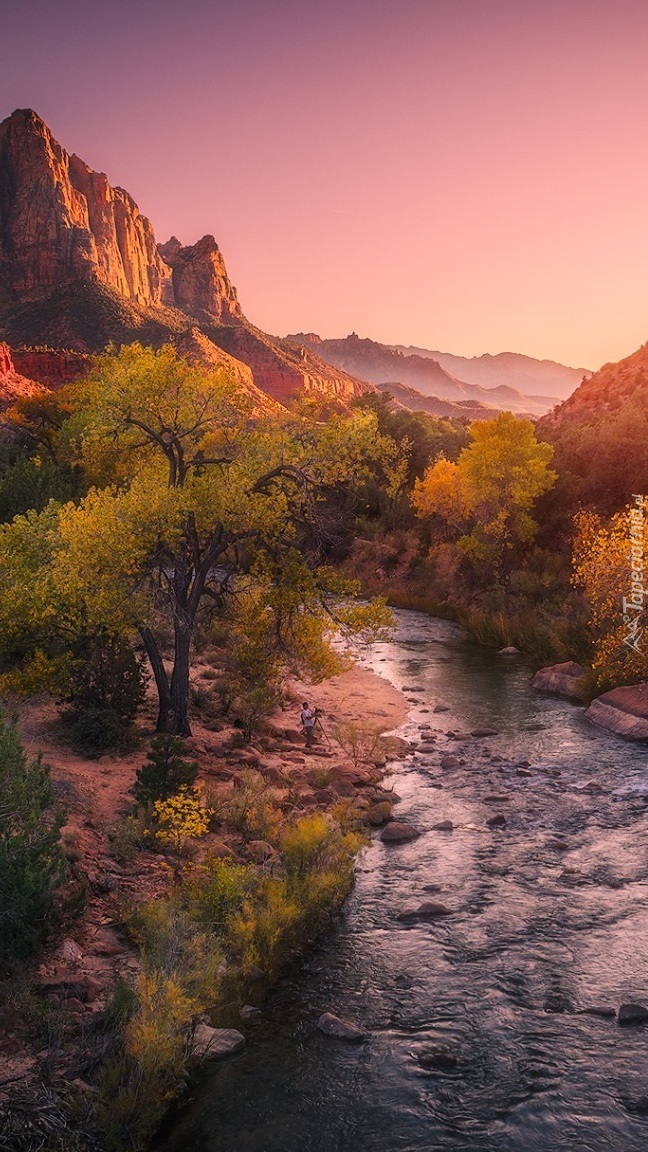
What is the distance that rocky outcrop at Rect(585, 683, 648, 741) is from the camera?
20.8 meters

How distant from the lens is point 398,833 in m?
14.9

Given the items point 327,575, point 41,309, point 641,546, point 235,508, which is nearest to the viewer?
point 235,508

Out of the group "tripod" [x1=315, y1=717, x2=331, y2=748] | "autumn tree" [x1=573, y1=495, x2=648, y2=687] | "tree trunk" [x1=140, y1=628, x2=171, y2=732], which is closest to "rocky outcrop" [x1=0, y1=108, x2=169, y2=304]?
"tripod" [x1=315, y1=717, x2=331, y2=748]

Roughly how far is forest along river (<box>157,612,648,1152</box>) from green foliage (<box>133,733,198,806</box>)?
3.89 metres

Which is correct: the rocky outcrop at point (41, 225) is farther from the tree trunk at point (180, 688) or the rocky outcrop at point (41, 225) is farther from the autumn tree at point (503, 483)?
the tree trunk at point (180, 688)

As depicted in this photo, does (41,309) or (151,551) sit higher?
(41,309)

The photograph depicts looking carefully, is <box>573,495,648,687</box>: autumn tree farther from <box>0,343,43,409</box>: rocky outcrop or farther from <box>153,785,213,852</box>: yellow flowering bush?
<box>0,343,43,409</box>: rocky outcrop

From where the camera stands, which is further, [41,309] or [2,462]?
[41,309]

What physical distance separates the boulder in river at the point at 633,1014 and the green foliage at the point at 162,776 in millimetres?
8015

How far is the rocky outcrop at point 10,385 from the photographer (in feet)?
288

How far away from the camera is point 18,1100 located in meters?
6.80

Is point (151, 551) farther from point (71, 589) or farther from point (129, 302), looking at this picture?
point (129, 302)

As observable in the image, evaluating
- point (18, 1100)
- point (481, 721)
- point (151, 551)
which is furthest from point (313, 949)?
point (481, 721)

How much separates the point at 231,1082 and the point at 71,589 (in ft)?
29.9
